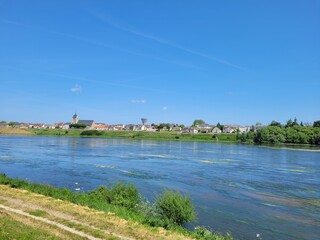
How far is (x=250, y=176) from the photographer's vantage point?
3994 centimetres

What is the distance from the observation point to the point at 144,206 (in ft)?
58.1

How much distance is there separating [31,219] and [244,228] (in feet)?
35.7

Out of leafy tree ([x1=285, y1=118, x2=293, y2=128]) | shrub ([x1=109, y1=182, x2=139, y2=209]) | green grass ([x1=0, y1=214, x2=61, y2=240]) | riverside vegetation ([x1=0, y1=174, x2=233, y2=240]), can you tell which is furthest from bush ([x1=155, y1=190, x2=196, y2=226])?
leafy tree ([x1=285, y1=118, x2=293, y2=128])

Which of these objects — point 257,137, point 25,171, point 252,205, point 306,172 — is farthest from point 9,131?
point 252,205

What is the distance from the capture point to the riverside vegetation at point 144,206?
14.5 m

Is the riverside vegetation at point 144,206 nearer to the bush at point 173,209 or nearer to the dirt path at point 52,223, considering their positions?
the bush at point 173,209

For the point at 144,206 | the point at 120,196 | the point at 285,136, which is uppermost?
the point at 285,136

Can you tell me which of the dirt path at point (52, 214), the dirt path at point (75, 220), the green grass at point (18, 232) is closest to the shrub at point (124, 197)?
the dirt path at point (75, 220)

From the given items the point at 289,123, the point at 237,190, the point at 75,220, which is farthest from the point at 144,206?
the point at 289,123

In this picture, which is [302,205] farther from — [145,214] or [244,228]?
[145,214]

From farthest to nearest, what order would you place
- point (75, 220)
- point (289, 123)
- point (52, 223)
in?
point (289, 123) < point (75, 220) < point (52, 223)

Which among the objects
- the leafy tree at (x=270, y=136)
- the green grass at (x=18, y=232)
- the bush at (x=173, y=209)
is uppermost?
the leafy tree at (x=270, y=136)

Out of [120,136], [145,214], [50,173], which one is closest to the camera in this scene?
[145,214]

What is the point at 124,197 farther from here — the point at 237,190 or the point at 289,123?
the point at 289,123
